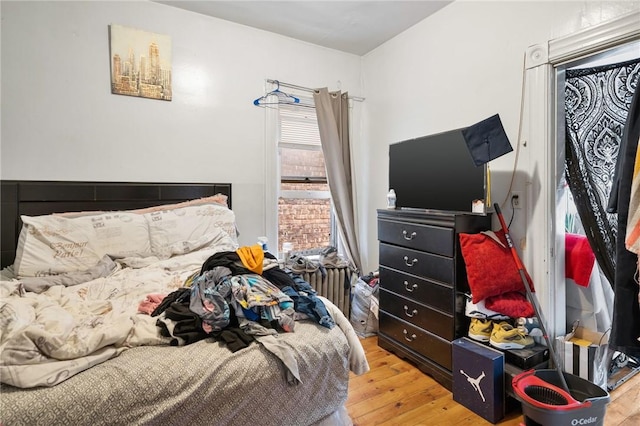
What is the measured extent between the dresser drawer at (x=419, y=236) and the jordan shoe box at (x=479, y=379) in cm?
56

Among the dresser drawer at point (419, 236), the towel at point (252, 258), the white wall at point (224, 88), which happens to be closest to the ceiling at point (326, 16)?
the white wall at point (224, 88)

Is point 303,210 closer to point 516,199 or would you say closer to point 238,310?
point 516,199

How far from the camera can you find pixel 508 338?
197 cm

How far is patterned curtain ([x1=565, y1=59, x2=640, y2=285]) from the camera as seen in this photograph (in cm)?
203

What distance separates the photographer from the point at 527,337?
2.02m

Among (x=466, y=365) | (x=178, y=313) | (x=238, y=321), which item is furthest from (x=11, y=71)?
(x=466, y=365)

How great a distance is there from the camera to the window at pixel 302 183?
3379mm

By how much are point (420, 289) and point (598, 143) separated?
142 centimetres

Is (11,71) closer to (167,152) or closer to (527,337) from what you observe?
(167,152)

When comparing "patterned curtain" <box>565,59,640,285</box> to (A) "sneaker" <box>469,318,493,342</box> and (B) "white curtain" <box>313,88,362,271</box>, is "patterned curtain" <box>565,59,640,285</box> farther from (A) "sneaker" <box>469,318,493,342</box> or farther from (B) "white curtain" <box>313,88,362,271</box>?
(B) "white curtain" <box>313,88,362,271</box>

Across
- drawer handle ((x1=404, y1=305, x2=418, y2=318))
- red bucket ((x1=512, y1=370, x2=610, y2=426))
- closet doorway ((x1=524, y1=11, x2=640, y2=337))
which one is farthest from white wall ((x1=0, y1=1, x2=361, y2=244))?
red bucket ((x1=512, y1=370, x2=610, y2=426))

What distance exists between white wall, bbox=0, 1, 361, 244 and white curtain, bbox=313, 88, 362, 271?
27 centimetres

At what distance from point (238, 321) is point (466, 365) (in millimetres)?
1374

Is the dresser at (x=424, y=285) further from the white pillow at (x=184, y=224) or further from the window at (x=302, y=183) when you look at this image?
the white pillow at (x=184, y=224)
